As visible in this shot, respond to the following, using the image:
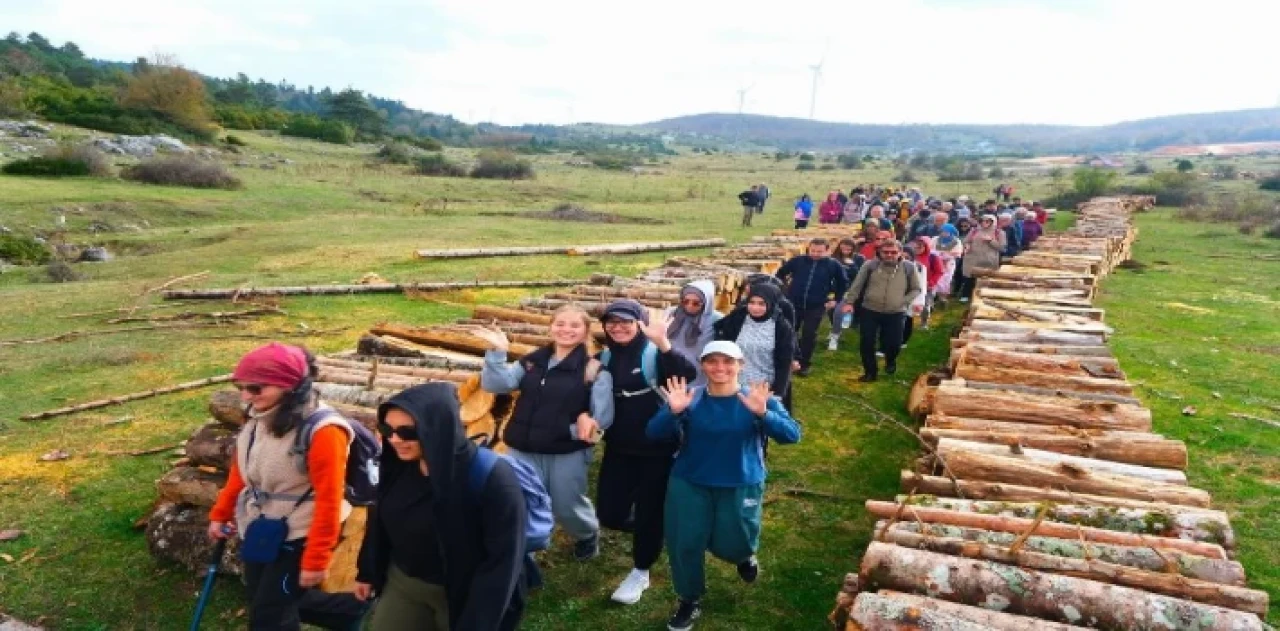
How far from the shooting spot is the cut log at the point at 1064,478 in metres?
5.35

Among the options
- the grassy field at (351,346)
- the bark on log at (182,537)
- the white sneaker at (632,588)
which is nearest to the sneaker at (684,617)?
the grassy field at (351,346)

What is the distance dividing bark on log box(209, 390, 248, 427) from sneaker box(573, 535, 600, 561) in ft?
8.70

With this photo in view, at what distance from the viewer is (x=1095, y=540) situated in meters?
4.66

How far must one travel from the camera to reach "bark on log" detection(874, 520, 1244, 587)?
13.8 feet

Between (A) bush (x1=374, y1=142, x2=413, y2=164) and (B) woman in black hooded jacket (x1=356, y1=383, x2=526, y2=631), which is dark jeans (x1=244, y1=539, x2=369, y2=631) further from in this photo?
(A) bush (x1=374, y1=142, x2=413, y2=164)

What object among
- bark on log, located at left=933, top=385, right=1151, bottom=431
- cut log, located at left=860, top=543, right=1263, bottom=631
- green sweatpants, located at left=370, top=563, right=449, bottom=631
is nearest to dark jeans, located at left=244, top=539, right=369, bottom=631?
green sweatpants, located at left=370, top=563, right=449, bottom=631

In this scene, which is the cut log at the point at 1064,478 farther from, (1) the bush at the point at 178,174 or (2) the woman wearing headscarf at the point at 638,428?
(1) the bush at the point at 178,174

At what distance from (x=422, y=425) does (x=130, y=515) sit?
4945 millimetres

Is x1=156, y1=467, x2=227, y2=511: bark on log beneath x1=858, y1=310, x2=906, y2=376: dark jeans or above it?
above

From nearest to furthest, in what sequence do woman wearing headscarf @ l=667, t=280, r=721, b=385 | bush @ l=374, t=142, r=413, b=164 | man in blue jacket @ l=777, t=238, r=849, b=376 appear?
1. woman wearing headscarf @ l=667, t=280, r=721, b=385
2. man in blue jacket @ l=777, t=238, r=849, b=376
3. bush @ l=374, t=142, r=413, b=164

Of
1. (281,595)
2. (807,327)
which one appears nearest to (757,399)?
(281,595)

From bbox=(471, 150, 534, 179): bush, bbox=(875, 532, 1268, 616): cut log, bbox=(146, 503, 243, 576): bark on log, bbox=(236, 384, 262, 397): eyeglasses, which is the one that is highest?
bbox=(236, 384, 262, 397): eyeglasses

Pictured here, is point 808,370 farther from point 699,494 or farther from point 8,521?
point 8,521

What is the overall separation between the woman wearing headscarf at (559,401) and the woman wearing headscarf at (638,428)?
16cm
